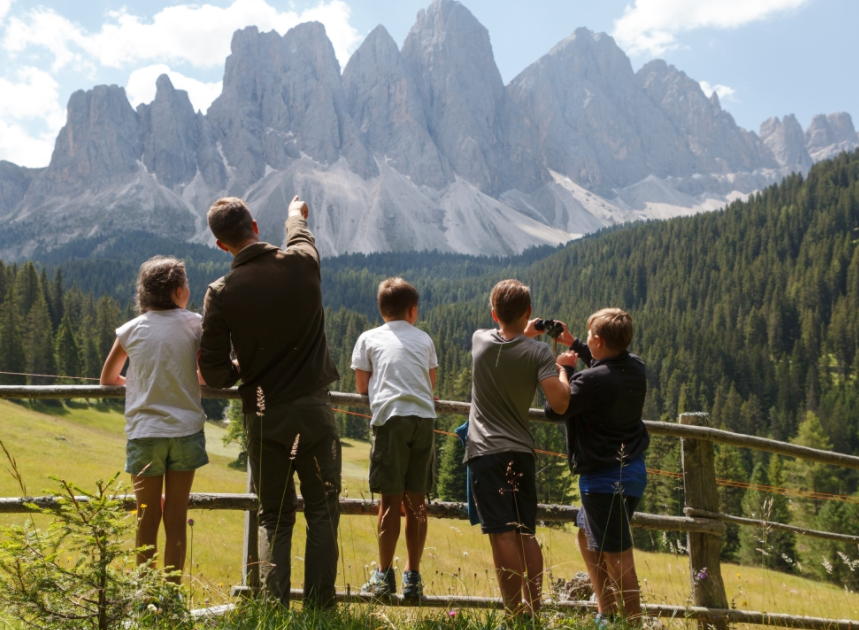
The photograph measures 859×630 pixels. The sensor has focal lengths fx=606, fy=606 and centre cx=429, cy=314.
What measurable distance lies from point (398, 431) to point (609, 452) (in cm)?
155

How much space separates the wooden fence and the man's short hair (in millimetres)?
1244

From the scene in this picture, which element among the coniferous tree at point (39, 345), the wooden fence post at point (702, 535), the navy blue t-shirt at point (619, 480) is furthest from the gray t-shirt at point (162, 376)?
the coniferous tree at point (39, 345)

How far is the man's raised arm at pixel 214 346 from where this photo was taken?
159 inches

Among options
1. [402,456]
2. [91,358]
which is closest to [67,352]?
[91,358]

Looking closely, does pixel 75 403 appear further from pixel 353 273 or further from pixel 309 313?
pixel 353 273

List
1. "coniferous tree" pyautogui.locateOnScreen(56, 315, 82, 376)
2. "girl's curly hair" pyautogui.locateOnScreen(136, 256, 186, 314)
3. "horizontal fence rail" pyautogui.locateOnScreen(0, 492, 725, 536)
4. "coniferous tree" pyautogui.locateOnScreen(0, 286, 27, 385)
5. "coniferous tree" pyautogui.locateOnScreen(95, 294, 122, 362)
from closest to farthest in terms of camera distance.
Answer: "girl's curly hair" pyautogui.locateOnScreen(136, 256, 186, 314)
"horizontal fence rail" pyautogui.locateOnScreen(0, 492, 725, 536)
"coniferous tree" pyautogui.locateOnScreen(0, 286, 27, 385)
"coniferous tree" pyautogui.locateOnScreen(56, 315, 82, 376)
"coniferous tree" pyautogui.locateOnScreen(95, 294, 122, 362)

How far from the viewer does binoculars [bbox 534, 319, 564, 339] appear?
452 cm

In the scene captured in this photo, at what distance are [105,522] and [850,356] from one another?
123257 millimetres

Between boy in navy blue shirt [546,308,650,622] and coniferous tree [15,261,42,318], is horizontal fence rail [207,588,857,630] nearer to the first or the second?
boy in navy blue shirt [546,308,650,622]

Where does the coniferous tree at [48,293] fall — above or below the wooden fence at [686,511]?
above

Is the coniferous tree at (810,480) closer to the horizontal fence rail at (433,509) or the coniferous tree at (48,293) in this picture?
the horizontal fence rail at (433,509)

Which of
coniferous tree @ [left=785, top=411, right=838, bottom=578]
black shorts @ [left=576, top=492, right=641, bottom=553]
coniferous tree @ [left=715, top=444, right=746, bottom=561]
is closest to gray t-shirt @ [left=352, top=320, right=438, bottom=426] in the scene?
black shorts @ [left=576, top=492, right=641, bottom=553]

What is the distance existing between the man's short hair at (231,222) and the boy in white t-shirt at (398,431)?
1138 mm

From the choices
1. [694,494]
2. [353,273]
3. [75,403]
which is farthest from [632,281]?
[694,494]
